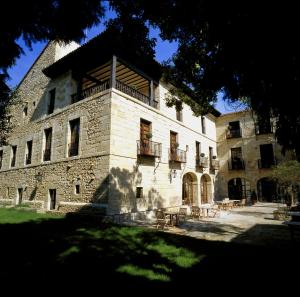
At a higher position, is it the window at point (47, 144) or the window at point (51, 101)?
the window at point (51, 101)

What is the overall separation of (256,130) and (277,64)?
64.1 ft

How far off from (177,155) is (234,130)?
10.9 m

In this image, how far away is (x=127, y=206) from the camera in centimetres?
1088

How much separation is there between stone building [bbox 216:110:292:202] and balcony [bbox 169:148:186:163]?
8031 mm

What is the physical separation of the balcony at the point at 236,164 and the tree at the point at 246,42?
1667 centimetres

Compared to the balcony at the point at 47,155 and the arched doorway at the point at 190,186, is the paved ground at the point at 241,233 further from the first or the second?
the balcony at the point at 47,155

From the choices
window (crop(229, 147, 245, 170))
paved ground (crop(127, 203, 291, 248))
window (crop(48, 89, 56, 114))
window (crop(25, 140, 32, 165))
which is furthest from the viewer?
window (crop(229, 147, 245, 170))

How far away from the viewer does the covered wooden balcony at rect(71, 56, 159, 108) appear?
39.4ft

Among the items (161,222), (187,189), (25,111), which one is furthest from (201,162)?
(25,111)

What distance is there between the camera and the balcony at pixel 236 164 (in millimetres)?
22014

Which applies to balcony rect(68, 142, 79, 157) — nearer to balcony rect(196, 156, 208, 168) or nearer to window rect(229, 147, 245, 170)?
balcony rect(196, 156, 208, 168)

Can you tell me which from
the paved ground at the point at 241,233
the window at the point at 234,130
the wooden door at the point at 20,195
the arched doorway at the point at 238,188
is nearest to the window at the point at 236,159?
the arched doorway at the point at 238,188

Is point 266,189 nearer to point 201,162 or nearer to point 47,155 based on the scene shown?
point 201,162

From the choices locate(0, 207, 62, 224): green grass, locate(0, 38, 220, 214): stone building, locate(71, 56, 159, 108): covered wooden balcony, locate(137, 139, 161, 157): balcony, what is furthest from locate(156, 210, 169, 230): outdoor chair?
locate(71, 56, 159, 108): covered wooden balcony
